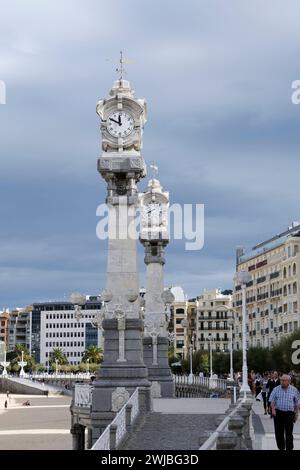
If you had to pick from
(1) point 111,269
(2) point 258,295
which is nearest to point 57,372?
(2) point 258,295

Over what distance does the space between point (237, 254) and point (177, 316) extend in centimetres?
2784

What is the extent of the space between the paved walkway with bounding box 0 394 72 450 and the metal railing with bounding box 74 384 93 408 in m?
12.4

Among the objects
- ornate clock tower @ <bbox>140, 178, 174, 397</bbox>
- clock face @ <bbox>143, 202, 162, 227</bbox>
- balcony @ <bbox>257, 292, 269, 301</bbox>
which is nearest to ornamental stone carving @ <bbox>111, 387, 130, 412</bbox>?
ornate clock tower @ <bbox>140, 178, 174, 397</bbox>

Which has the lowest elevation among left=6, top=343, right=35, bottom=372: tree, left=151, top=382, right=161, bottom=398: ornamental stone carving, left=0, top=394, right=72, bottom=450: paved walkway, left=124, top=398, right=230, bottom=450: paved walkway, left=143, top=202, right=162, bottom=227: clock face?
left=0, top=394, right=72, bottom=450: paved walkway

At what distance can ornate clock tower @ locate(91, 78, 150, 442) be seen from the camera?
91.1ft

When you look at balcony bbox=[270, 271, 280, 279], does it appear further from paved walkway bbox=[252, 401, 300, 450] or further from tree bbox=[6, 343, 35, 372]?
tree bbox=[6, 343, 35, 372]

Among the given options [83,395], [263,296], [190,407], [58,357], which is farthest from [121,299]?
[58,357]

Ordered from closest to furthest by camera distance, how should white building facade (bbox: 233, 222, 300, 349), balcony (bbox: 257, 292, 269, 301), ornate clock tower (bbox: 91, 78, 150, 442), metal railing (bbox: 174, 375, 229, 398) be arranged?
1. ornate clock tower (bbox: 91, 78, 150, 442)
2. metal railing (bbox: 174, 375, 229, 398)
3. white building facade (bbox: 233, 222, 300, 349)
4. balcony (bbox: 257, 292, 269, 301)

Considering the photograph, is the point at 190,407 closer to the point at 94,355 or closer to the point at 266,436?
the point at 266,436

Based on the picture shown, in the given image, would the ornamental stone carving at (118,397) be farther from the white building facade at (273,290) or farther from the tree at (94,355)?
the tree at (94,355)

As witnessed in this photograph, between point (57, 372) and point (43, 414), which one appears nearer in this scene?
point (43, 414)

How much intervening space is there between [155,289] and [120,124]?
55.7 ft

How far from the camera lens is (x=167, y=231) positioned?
45.7 metres
